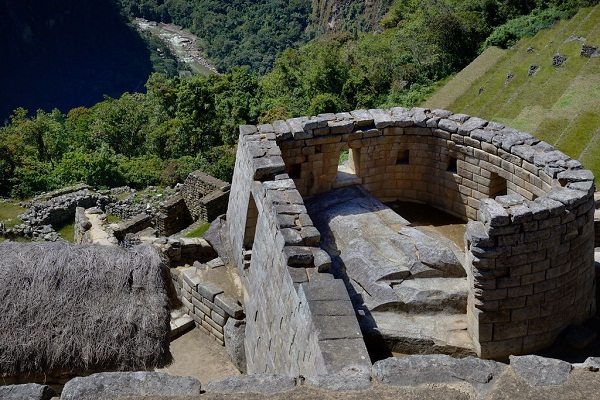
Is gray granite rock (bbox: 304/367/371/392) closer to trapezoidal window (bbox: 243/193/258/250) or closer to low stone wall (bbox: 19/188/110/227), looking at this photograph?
trapezoidal window (bbox: 243/193/258/250)

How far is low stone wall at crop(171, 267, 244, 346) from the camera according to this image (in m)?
12.8

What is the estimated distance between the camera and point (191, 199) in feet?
78.4

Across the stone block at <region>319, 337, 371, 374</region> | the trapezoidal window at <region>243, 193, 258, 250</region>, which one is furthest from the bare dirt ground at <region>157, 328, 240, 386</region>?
the stone block at <region>319, 337, 371, 374</region>

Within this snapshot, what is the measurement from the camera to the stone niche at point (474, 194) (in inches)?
394

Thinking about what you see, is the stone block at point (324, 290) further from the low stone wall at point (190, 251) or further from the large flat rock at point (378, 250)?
the low stone wall at point (190, 251)

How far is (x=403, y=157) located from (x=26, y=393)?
9.87 m

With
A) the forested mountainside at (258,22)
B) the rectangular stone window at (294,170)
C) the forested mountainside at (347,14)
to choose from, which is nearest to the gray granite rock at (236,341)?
the rectangular stone window at (294,170)

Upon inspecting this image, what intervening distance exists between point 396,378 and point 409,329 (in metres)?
4.06

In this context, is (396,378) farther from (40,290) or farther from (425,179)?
(425,179)

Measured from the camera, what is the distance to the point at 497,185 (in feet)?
43.9

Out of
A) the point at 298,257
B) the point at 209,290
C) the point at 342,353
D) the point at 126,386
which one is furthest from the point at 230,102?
the point at 126,386

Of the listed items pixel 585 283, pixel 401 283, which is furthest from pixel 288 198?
pixel 585 283

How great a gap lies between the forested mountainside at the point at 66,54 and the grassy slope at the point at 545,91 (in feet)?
281

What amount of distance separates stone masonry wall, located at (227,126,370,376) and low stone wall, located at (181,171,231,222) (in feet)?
28.0
